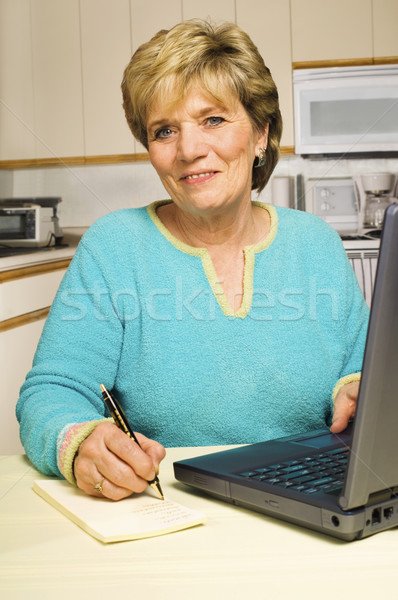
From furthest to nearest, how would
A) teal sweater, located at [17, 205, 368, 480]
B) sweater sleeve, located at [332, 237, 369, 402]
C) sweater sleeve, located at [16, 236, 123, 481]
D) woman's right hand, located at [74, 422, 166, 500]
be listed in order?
sweater sleeve, located at [332, 237, 369, 402] < teal sweater, located at [17, 205, 368, 480] < sweater sleeve, located at [16, 236, 123, 481] < woman's right hand, located at [74, 422, 166, 500]

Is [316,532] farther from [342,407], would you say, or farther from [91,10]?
[91,10]

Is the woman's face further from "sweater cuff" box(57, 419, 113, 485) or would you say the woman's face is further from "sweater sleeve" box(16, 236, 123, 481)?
"sweater cuff" box(57, 419, 113, 485)

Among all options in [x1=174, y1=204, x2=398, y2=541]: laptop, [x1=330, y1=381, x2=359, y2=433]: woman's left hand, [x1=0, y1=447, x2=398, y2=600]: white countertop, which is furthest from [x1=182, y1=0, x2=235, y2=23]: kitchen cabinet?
[x1=0, y1=447, x2=398, y2=600]: white countertop

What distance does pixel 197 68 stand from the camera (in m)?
1.12

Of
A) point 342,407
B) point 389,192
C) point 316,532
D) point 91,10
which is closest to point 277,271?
point 342,407

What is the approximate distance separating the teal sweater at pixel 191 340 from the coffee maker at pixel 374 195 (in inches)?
97.5

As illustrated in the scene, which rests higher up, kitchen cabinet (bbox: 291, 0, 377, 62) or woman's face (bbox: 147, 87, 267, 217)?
kitchen cabinet (bbox: 291, 0, 377, 62)

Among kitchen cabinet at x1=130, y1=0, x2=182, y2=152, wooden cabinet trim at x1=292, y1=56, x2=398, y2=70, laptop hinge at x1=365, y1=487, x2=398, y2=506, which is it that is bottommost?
laptop hinge at x1=365, y1=487, x2=398, y2=506

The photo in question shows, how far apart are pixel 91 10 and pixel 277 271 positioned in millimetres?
2910

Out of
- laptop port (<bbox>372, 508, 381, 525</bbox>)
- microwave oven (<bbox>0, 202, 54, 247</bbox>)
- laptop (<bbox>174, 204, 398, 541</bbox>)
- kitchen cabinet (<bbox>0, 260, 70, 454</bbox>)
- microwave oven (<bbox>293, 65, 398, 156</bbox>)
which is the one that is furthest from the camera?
microwave oven (<bbox>293, 65, 398, 156</bbox>)

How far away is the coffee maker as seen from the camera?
11.6 ft

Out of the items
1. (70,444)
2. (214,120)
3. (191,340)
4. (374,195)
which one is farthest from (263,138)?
(374,195)

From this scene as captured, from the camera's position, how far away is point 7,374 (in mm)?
2557

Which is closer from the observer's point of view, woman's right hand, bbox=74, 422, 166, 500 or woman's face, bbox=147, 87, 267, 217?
woman's right hand, bbox=74, 422, 166, 500
